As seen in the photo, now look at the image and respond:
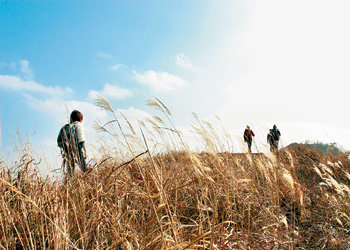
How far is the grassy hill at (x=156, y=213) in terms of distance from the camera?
54.2 inches

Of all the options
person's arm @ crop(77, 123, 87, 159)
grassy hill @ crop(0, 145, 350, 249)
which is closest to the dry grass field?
grassy hill @ crop(0, 145, 350, 249)

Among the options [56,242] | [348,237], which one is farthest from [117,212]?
[348,237]

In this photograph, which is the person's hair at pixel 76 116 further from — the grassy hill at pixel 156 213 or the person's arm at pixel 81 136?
the grassy hill at pixel 156 213

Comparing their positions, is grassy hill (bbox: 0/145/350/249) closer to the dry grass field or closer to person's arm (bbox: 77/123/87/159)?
the dry grass field

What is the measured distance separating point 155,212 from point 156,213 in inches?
1.4

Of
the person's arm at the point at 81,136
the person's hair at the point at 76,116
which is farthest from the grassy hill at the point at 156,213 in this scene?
the person's hair at the point at 76,116

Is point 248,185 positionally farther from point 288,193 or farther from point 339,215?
point 339,215

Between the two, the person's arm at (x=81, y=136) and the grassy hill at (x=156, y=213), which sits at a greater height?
the person's arm at (x=81, y=136)

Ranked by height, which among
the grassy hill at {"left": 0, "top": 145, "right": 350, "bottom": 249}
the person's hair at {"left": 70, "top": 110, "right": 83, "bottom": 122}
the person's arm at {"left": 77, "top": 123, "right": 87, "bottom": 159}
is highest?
the person's hair at {"left": 70, "top": 110, "right": 83, "bottom": 122}

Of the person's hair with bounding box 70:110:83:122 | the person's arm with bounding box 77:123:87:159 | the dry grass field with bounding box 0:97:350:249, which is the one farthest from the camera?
the person's hair with bounding box 70:110:83:122

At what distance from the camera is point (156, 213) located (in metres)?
1.06

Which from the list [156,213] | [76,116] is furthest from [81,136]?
[156,213]

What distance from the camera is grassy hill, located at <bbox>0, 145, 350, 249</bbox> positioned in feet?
4.52

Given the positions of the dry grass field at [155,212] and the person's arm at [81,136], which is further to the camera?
the person's arm at [81,136]
